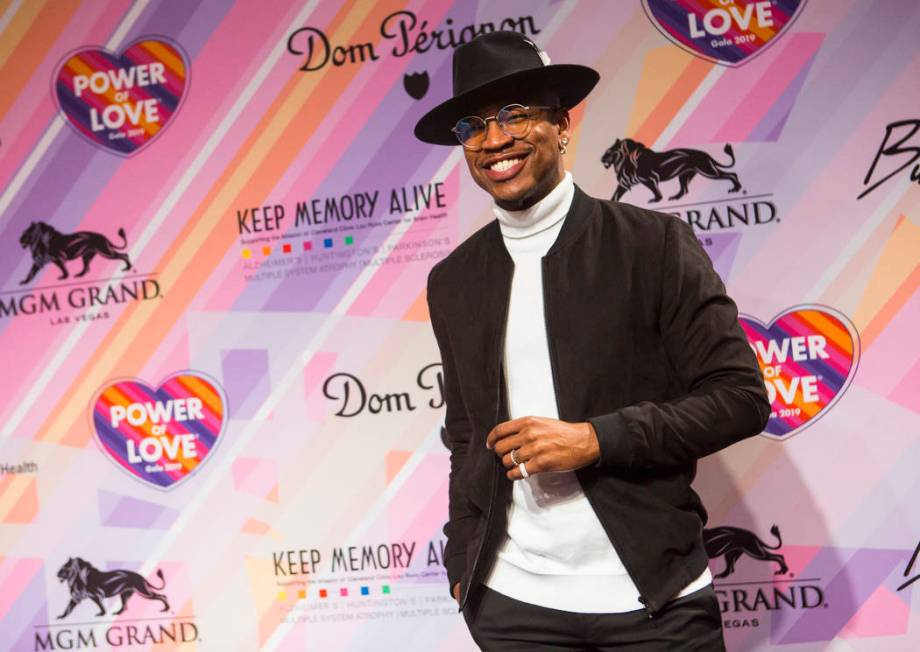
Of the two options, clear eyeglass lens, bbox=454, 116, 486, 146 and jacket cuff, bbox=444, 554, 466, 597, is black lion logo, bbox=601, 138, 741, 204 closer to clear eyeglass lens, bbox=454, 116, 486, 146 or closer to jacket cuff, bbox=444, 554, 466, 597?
clear eyeglass lens, bbox=454, 116, 486, 146

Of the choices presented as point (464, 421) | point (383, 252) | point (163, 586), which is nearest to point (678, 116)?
point (383, 252)

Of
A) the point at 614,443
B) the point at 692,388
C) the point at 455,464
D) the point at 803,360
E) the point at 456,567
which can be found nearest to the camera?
the point at 614,443

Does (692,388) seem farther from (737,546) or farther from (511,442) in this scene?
(737,546)

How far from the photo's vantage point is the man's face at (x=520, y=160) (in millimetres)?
1632

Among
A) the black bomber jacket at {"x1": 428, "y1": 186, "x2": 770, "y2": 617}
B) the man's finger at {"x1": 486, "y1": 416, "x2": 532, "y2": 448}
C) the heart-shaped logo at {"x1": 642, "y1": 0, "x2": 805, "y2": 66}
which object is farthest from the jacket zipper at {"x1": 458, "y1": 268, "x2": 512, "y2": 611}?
the heart-shaped logo at {"x1": 642, "y1": 0, "x2": 805, "y2": 66}

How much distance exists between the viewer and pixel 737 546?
2.50 m

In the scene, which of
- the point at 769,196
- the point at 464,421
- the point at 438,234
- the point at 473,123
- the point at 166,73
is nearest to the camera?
the point at 473,123

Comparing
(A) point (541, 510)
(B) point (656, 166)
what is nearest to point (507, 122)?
(A) point (541, 510)

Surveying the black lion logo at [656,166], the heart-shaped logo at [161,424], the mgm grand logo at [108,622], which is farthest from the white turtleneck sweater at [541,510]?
the mgm grand logo at [108,622]

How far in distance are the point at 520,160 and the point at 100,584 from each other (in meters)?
2.03

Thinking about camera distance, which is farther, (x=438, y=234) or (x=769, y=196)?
(x=438, y=234)

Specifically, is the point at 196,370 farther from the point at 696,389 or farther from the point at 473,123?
the point at 696,389

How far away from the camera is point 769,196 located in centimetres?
249

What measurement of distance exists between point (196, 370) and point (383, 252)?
0.68 m
